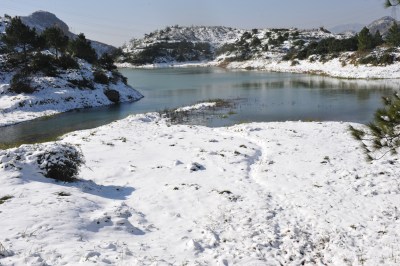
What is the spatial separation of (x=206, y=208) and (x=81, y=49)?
62773 millimetres

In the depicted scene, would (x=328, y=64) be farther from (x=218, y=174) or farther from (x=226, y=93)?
(x=218, y=174)

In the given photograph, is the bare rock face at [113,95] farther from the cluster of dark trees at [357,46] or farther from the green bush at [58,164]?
the cluster of dark trees at [357,46]

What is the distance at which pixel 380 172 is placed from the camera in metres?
15.4

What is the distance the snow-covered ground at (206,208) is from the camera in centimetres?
932

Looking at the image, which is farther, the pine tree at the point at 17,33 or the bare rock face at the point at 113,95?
the pine tree at the point at 17,33

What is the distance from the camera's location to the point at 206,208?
12.9m

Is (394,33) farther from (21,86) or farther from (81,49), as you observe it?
(81,49)

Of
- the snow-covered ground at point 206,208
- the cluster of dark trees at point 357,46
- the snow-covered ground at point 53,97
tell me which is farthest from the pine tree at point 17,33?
the cluster of dark trees at point 357,46

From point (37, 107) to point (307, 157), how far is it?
3465 centimetres

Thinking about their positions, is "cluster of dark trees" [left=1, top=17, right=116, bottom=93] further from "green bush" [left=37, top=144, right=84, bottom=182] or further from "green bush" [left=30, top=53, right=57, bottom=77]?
"green bush" [left=37, top=144, right=84, bottom=182]

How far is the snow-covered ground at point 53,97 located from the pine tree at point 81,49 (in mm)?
13182

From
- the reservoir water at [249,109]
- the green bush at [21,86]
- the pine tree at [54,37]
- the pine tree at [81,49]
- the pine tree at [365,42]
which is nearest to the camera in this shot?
the reservoir water at [249,109]

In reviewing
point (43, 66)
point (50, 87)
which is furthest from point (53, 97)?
point (43, 66)

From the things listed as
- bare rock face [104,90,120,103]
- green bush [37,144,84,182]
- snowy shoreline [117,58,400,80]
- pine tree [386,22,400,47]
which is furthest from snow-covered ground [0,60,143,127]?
snowy shoreline [117,58,400,80]
